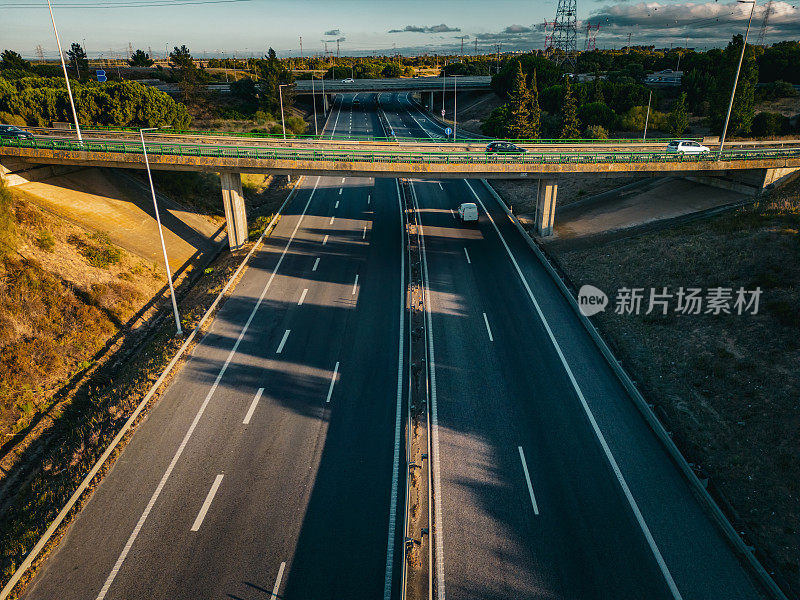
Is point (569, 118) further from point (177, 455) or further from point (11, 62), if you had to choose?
point (11, 62)

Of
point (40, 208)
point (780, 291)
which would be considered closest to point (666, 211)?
point (780, 291)

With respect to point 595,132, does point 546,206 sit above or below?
below

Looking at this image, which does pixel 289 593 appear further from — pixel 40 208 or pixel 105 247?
pixel 40 208

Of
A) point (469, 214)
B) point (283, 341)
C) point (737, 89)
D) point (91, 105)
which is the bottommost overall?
point (283, 341)

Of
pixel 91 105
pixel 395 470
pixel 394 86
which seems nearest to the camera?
pixel 395 470

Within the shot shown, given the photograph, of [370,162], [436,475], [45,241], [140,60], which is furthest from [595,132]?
[140,60]

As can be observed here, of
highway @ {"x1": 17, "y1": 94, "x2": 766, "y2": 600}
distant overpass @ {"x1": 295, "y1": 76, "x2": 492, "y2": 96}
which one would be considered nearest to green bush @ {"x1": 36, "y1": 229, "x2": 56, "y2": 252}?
highway @ {"x1": 17, "y1": 94, "x2": 766, "y2": 600}
